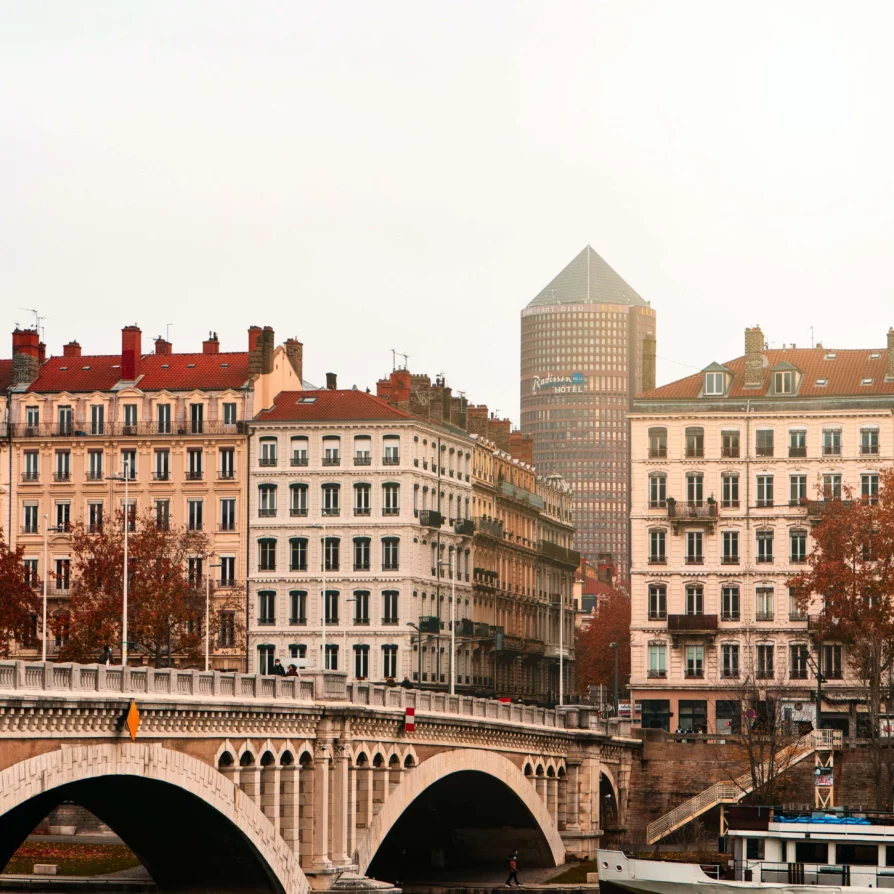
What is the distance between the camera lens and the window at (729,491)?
138 metres

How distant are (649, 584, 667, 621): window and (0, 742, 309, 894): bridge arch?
198 ft

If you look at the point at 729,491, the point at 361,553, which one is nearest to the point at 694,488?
the point at 729,491

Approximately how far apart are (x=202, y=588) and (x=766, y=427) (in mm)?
35698

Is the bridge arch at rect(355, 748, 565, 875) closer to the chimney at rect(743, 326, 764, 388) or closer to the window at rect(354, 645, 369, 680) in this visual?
the window at rect(354, 645, 369, 680)

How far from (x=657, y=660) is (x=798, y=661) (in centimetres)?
856

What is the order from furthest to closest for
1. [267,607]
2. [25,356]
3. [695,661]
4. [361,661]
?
[25,356] < [267,607] < [361,661] < [695,661]

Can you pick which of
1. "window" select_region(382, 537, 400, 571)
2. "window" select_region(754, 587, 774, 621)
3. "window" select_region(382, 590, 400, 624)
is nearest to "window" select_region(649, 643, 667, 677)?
"window" select_region(754, 587, 774, 621)

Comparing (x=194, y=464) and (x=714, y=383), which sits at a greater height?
(x=714, y=383)

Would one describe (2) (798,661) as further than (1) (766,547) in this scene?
No

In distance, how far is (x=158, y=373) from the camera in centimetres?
14875

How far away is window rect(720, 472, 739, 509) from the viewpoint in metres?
138

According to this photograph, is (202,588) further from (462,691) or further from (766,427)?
(766,427)

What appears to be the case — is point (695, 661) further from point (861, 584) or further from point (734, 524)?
point (861, 584)

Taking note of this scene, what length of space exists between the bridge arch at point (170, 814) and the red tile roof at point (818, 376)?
219ft
